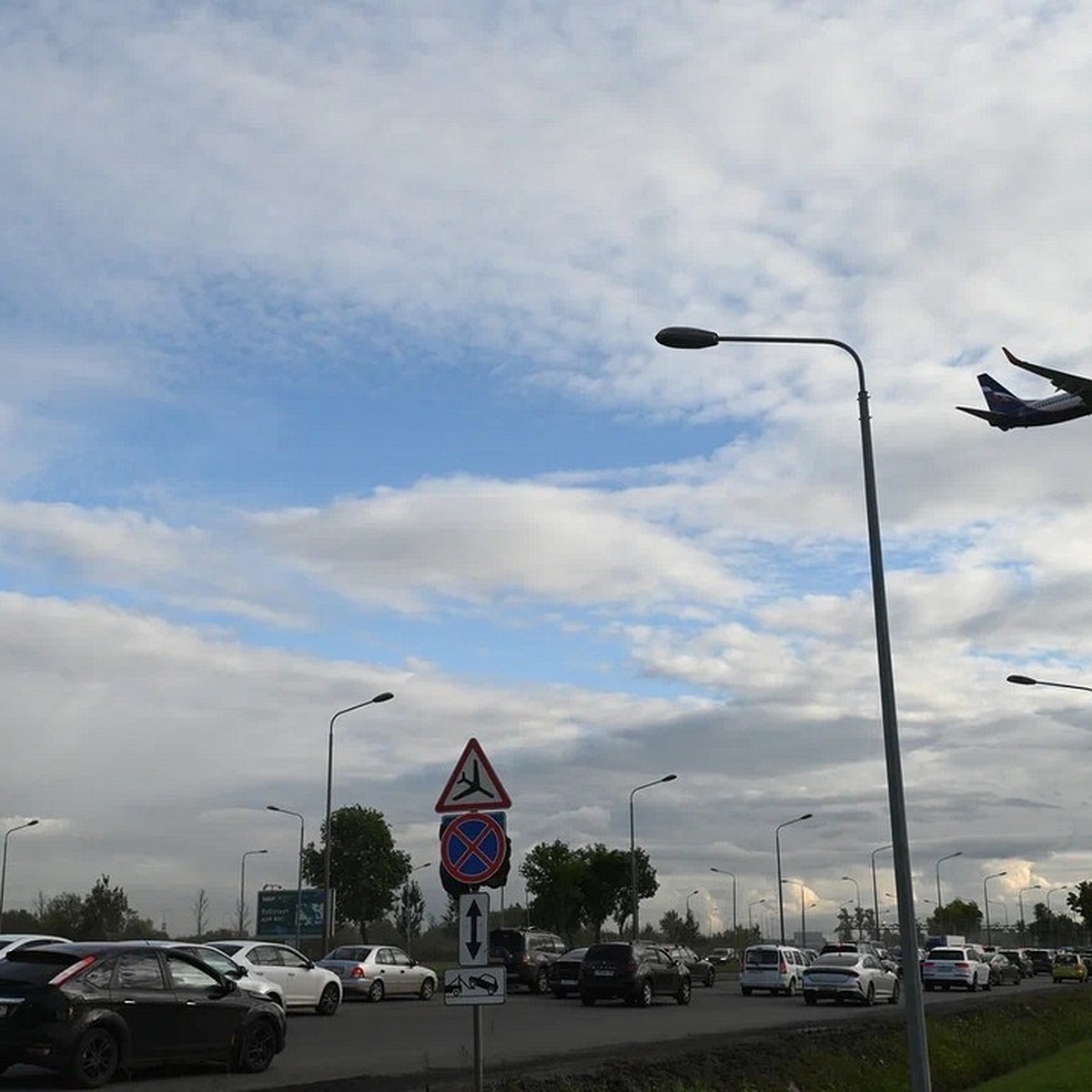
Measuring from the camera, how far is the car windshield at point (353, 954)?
4009 centimetres

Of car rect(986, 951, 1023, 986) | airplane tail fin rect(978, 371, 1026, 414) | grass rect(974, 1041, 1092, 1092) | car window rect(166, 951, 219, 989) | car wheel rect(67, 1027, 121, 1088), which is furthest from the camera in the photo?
car rect(986, 951, 1023, 986)

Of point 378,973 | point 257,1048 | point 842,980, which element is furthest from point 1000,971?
point 257,1048

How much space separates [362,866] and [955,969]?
179 feet

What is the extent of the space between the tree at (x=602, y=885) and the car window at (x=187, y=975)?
80.0 metres

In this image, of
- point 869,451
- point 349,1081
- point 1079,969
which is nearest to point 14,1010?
point 349,1081

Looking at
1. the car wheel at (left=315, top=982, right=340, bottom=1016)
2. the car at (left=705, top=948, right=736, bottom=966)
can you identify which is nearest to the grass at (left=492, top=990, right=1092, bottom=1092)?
the car wheel at (left=315, top=982, right=340, bottom=1016)

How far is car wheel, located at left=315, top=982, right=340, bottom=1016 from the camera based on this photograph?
32.2 m

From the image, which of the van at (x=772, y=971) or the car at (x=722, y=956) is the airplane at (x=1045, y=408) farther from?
the car at (x=722, y=956)

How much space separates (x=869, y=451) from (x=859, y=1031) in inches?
628

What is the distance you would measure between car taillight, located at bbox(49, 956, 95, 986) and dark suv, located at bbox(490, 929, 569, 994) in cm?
3208

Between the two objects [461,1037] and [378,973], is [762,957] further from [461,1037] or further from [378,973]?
[461,1037]

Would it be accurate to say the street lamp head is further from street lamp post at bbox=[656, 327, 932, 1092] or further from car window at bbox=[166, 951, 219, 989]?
car window at bbox=[166, 951, 219, 989]

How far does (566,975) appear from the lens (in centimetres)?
4512

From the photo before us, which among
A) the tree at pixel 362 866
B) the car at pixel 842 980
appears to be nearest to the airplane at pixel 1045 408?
the car at pixel 842 980
